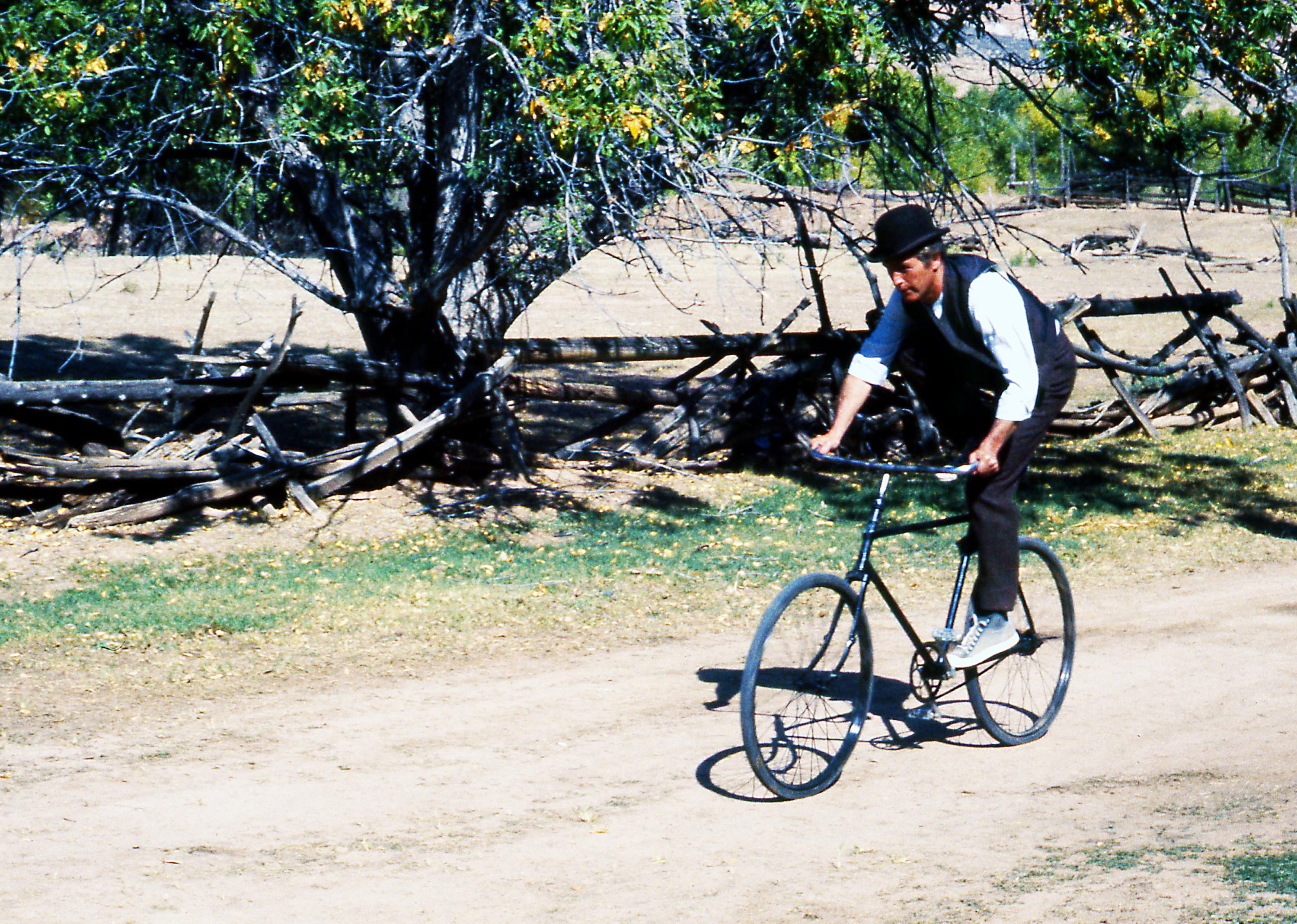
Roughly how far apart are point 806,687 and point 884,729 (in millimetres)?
887

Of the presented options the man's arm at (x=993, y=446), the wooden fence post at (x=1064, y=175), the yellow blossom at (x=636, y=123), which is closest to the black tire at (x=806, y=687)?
the man's arm at (x=993, y=446)

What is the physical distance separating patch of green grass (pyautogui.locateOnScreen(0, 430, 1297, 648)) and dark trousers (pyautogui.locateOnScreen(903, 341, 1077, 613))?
104 inches

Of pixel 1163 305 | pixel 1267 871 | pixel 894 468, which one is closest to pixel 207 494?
pixel 894 468

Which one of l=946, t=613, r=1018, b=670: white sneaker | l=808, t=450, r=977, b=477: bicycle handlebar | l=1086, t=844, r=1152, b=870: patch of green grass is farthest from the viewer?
l=946, t=613, r=1018, b=670: white sneaker

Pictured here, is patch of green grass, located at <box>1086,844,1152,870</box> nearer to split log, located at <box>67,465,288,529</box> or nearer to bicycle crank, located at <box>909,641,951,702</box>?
bicycle crank, located at <box>909,641,951,702</box>

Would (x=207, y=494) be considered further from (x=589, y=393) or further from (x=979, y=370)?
(x=979, y=370)

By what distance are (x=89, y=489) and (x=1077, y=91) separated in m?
7.43

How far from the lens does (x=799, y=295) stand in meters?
24.6

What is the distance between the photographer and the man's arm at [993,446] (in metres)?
4.73

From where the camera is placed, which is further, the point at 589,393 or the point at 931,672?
the point at 589,393

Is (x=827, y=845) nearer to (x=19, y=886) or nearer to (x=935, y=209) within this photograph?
(x=19, y=886)

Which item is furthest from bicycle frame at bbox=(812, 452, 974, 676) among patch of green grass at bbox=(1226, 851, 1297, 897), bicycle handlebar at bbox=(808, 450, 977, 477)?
patch of green grass at bbox=(1226, 851, 1297, 897)

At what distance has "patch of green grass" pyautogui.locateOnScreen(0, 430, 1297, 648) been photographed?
7371 millimetres

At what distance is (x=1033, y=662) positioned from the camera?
5648mm
